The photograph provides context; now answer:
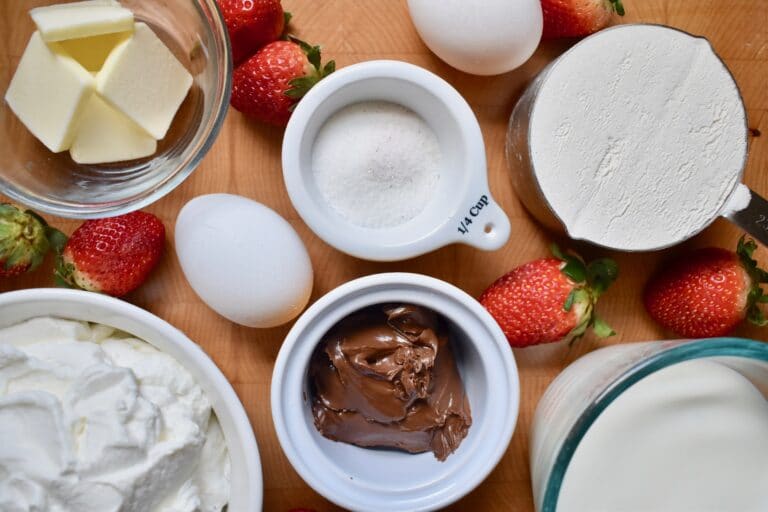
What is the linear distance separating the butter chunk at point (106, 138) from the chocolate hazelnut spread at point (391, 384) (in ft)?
1.17

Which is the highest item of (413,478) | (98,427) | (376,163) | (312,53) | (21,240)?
(312,53)

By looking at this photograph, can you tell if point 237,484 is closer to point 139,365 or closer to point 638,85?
point 139,365

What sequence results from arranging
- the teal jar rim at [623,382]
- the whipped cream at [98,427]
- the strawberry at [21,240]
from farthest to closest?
the strawberry at [21,240]
the whipped cream at [98,427]
the teal jar rim at [623,382]

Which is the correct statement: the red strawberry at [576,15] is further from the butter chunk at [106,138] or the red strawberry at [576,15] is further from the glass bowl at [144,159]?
the butter chunk at [106,138]

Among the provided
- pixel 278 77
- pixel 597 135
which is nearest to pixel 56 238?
pixel 278 77

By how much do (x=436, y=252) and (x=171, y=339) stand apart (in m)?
0.40

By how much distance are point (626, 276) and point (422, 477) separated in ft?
1.42

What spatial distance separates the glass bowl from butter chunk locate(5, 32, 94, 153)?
0.02m

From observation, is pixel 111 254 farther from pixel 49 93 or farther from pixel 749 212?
pixel 749 212

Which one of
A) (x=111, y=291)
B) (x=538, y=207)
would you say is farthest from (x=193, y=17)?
(x=538, y=207)

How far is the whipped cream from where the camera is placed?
0.99 metres

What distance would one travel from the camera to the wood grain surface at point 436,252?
119cm

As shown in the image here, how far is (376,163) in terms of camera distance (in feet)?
3.66

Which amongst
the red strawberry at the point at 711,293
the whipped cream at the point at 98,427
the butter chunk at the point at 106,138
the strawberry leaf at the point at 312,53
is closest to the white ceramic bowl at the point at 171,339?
the whipped cream at the point at 98,427
